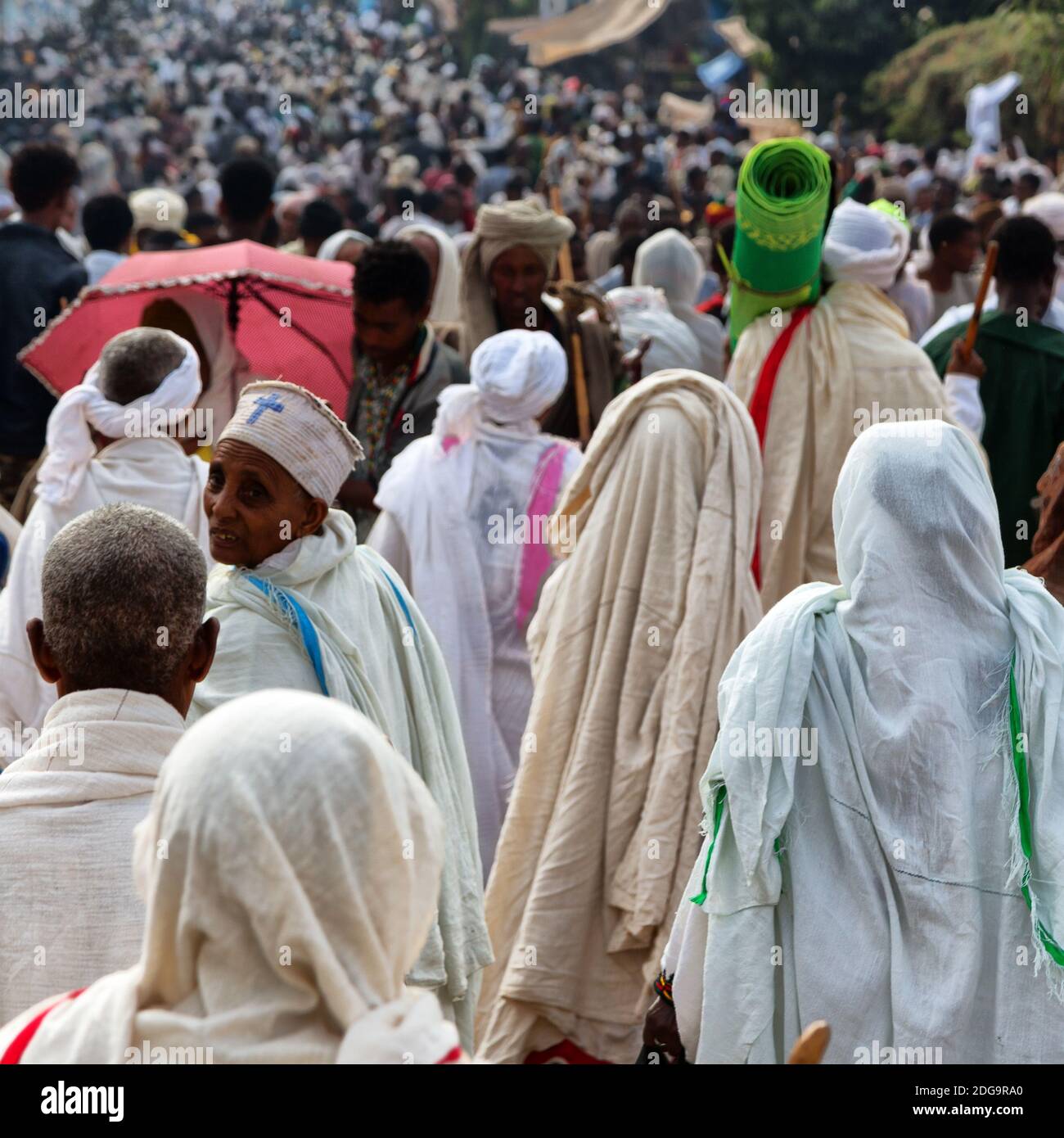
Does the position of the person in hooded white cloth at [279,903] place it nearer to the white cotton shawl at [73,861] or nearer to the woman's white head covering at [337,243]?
the white cotton shawl at [73,861]

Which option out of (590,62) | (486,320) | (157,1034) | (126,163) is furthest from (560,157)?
(590,62)

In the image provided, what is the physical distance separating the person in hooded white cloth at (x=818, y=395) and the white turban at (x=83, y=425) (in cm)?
195

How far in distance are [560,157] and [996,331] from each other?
14511mm

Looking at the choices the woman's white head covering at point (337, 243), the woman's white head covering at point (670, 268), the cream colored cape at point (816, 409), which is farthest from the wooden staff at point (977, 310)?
the woman's white head covering at point (337, 243)

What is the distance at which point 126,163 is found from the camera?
27203 mm

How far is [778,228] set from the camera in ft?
21.2

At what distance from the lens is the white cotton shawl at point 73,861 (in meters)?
2.83

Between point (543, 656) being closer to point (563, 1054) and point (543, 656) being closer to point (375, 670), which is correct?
point (563, 1054)

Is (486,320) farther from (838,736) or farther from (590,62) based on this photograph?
(590,62)

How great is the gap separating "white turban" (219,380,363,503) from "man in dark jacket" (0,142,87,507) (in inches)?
155

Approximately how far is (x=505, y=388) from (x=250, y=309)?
129 cm

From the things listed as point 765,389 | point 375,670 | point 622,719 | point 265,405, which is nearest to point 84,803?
point 375,670

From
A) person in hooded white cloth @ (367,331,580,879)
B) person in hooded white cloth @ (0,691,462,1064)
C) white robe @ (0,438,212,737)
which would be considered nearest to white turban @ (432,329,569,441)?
person in hooded white cloth @ (367,331,580,879)

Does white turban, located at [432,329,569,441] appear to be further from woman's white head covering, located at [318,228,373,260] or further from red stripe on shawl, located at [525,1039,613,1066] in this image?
woman's white head covering, located at [318,228,373,260]
